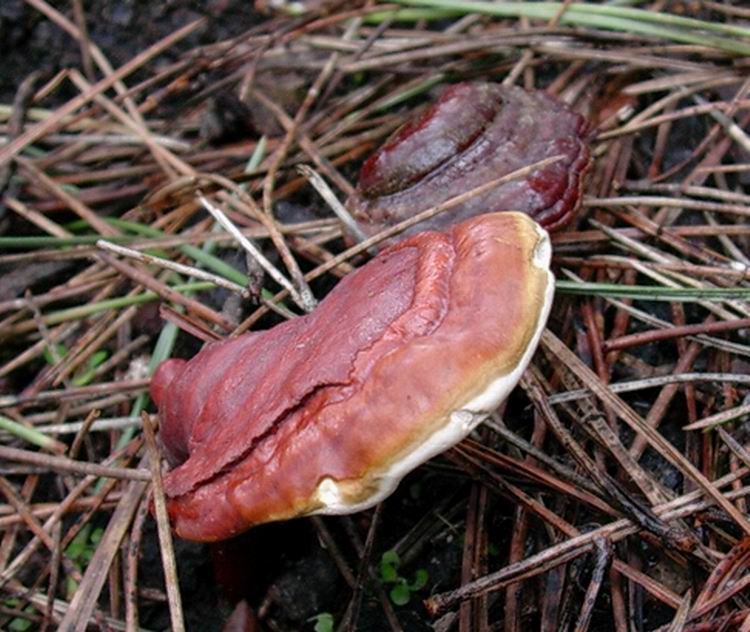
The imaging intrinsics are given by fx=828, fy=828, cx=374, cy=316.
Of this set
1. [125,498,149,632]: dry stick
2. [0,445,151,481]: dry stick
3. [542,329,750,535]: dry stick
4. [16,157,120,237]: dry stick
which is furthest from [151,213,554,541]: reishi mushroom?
[16,157,120,237]: dry stick

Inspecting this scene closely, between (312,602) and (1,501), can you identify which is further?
(1,501)

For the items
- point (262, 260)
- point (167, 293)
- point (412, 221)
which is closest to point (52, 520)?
point (167, 293)

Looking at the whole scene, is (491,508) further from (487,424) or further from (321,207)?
(321,207)

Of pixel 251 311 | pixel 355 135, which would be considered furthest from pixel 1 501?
pixel 355 135

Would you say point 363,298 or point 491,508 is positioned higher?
point 363,298

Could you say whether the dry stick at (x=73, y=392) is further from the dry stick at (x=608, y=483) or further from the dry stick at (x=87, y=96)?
the dry stick at (x=608, y=483)

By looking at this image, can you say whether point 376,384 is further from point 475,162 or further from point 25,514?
point 25,514
